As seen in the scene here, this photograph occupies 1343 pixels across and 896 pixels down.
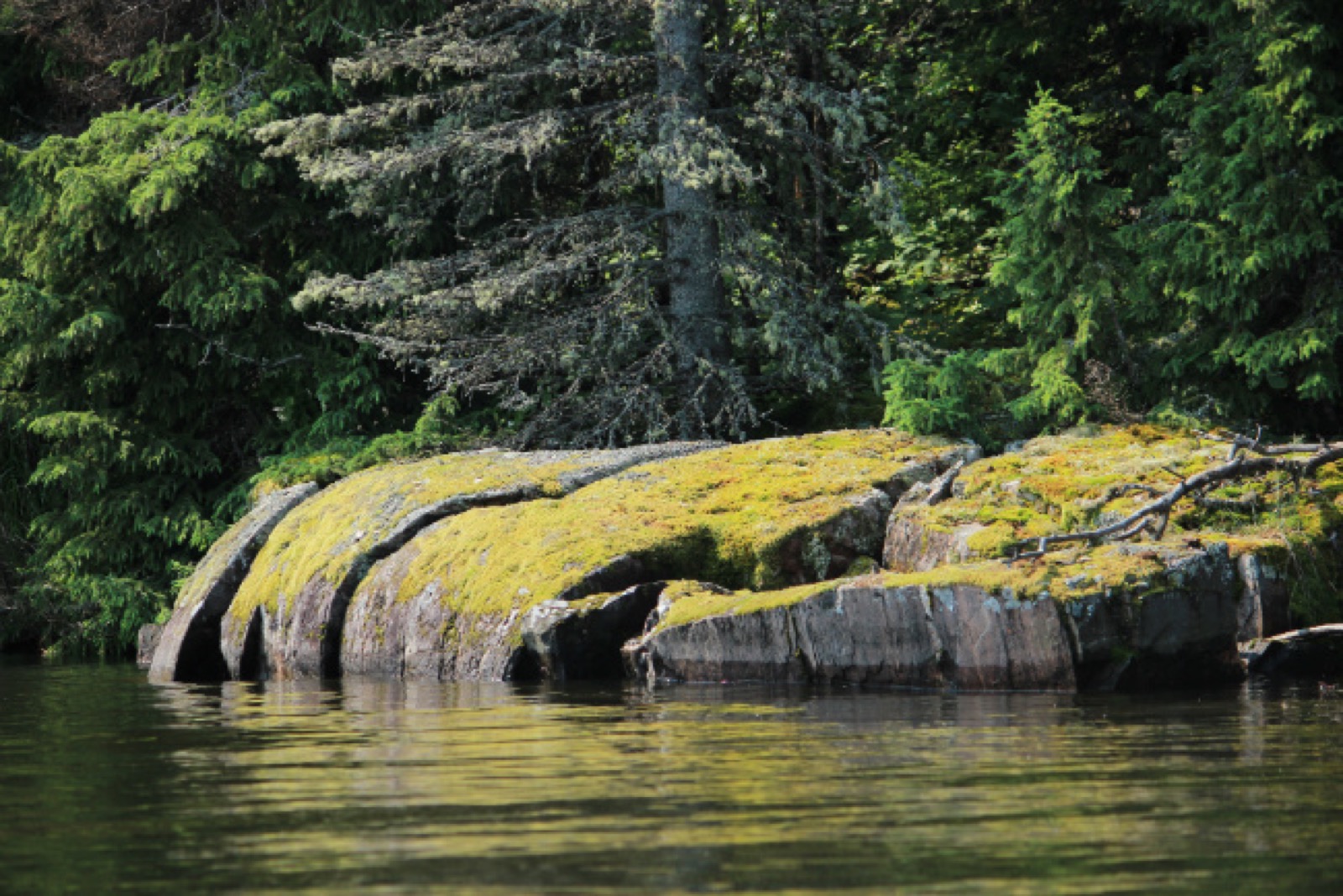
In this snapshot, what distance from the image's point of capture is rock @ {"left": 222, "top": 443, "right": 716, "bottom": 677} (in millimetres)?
13367

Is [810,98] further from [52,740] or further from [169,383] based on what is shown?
[52,740]

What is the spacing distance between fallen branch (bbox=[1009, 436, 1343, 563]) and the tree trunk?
22.7 feet

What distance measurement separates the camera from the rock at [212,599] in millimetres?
14445

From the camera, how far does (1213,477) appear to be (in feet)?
33.2

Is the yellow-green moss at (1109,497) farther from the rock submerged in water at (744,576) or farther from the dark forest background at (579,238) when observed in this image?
the dark forest background at (579,238)

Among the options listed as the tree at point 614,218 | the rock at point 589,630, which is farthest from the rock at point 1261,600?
the tree at point 614,218

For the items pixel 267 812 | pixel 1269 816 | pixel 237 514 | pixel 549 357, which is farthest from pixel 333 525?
pixel 1269 816

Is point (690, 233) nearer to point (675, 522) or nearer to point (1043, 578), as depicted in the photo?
point (675, 522)

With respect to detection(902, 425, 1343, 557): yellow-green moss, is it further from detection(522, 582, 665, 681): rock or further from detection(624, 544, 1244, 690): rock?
detection(522, 582, 665, 681): rock

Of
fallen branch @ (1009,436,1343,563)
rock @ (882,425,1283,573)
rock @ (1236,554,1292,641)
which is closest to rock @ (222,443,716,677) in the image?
rock @ (882,425,1283,573)

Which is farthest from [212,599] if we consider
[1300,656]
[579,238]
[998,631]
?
[1300,656]

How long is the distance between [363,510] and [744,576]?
403 cm

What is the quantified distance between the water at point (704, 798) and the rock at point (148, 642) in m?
7.50

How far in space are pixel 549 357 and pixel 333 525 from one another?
11.4 feet
